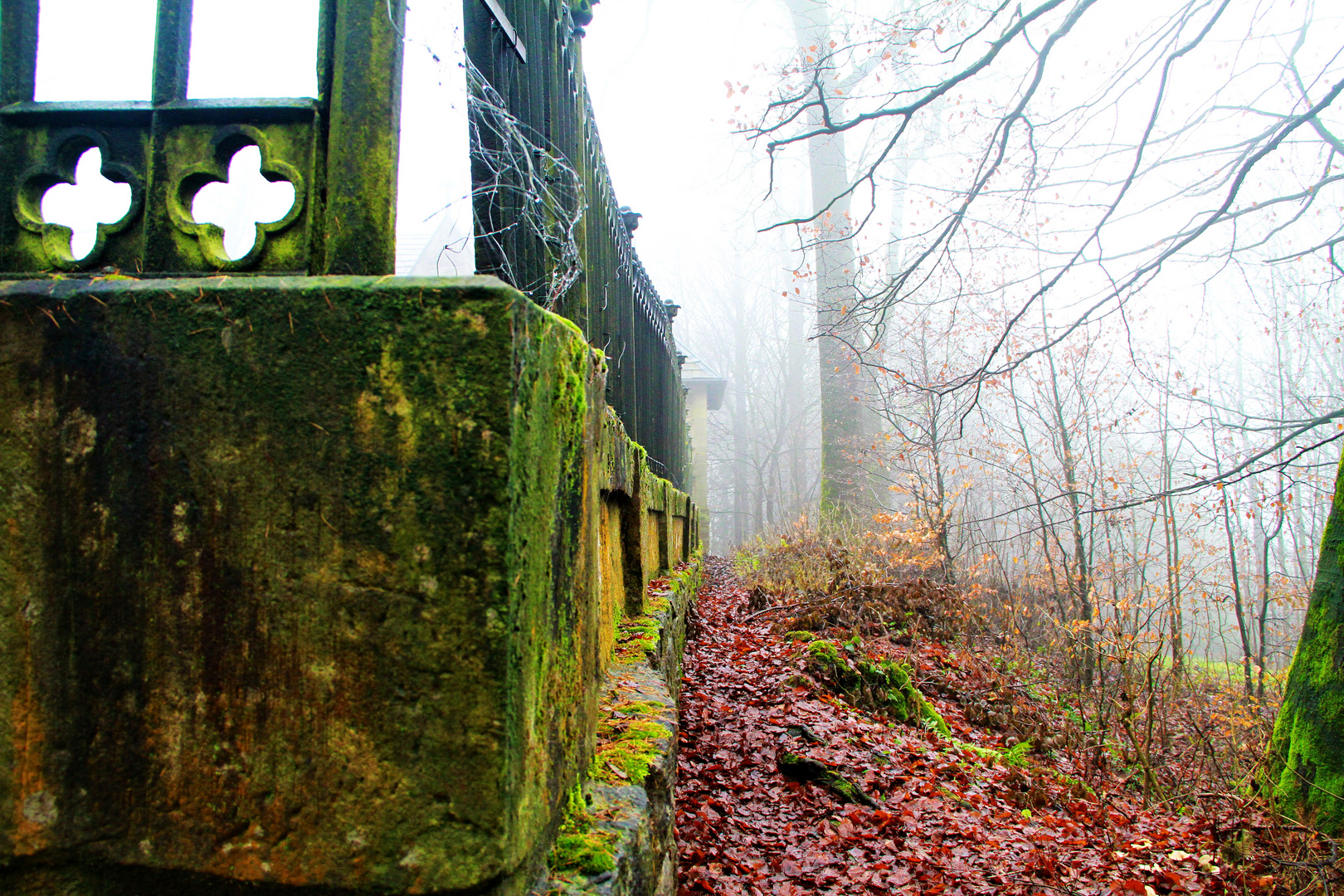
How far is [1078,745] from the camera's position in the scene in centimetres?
470

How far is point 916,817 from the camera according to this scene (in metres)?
3.47

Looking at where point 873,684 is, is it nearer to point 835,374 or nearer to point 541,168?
point 541,168

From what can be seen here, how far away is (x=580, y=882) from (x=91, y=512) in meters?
A: 0.84

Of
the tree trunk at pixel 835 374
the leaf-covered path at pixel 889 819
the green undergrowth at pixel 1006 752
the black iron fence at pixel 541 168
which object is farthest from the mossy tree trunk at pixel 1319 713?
the tree trunk at pixel 835 374

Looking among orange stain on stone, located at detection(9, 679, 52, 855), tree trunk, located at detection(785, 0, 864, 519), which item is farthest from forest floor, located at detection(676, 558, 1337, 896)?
tree trunk, located at detection(785, 0, 864, 519)

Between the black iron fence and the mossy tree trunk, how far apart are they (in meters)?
3.66

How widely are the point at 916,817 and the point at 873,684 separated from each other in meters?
1.70

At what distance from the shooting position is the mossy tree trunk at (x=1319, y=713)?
3523mm

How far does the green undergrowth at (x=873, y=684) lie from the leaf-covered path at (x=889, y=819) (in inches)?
6.5

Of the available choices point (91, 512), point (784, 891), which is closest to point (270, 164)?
point (91, 512)

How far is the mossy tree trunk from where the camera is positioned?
3.52 metres

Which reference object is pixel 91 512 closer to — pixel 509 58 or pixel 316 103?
pixel 316 103

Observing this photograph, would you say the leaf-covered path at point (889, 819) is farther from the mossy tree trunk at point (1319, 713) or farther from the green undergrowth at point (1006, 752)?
the mossy tree trunk at point (1319, 713)

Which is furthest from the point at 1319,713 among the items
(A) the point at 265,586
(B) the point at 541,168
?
(A) the point at 265,586
